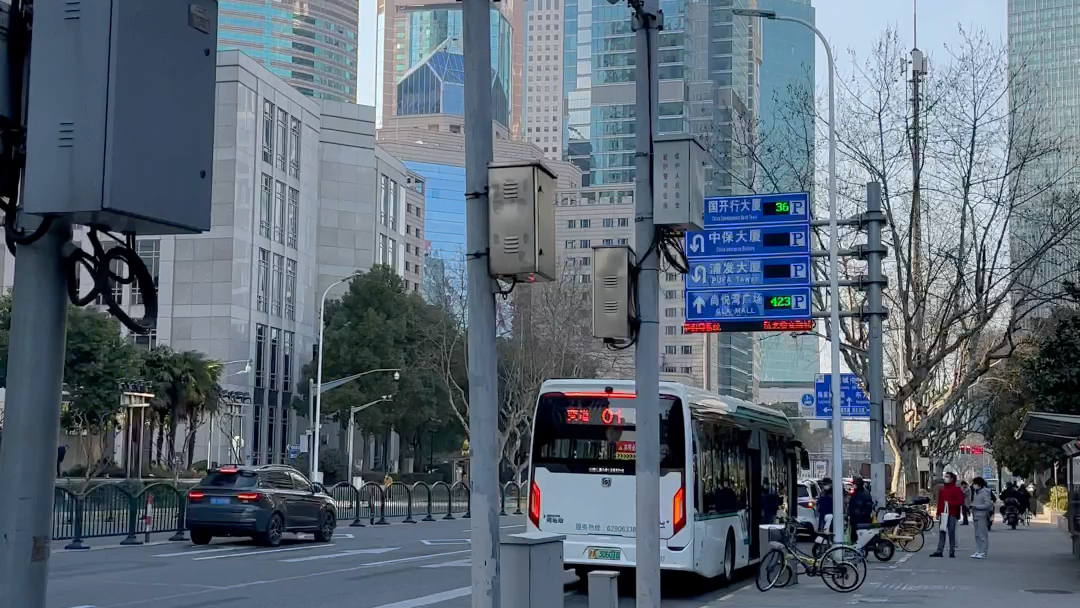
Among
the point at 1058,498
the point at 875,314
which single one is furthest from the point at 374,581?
the point at 1058,498

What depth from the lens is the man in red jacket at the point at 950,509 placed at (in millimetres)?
27531

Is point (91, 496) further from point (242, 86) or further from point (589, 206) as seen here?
point (589, 206)

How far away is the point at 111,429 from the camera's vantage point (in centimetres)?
5516

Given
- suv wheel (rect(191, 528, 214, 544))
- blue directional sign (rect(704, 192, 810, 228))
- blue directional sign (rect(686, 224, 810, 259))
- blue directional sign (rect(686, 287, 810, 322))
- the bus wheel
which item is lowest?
suv wheel (rect(191, 528, 214, 544))

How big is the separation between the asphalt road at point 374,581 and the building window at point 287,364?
49.5 meters

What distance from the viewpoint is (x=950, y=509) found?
2752 centimetres

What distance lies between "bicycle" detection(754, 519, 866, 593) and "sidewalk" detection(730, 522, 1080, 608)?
0.18 metres

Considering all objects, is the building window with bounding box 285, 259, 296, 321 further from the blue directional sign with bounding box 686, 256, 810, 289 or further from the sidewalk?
the blue directional sign with bounding box 686, 256, 810, 289

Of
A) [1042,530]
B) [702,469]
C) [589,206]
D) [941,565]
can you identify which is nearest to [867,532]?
[941,565]

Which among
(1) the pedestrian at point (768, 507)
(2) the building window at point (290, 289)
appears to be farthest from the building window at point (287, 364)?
(1) the pedestrian at point (768, 507)

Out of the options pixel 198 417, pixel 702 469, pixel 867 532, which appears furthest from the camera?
pixel 198 417

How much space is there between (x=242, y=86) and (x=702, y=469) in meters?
55.5

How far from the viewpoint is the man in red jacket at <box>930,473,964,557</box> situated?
2753 cm

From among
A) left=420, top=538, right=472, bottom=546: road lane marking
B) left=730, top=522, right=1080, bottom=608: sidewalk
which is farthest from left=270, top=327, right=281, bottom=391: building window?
left=730, top=522, right=1080, bottom=608: sidewalk
